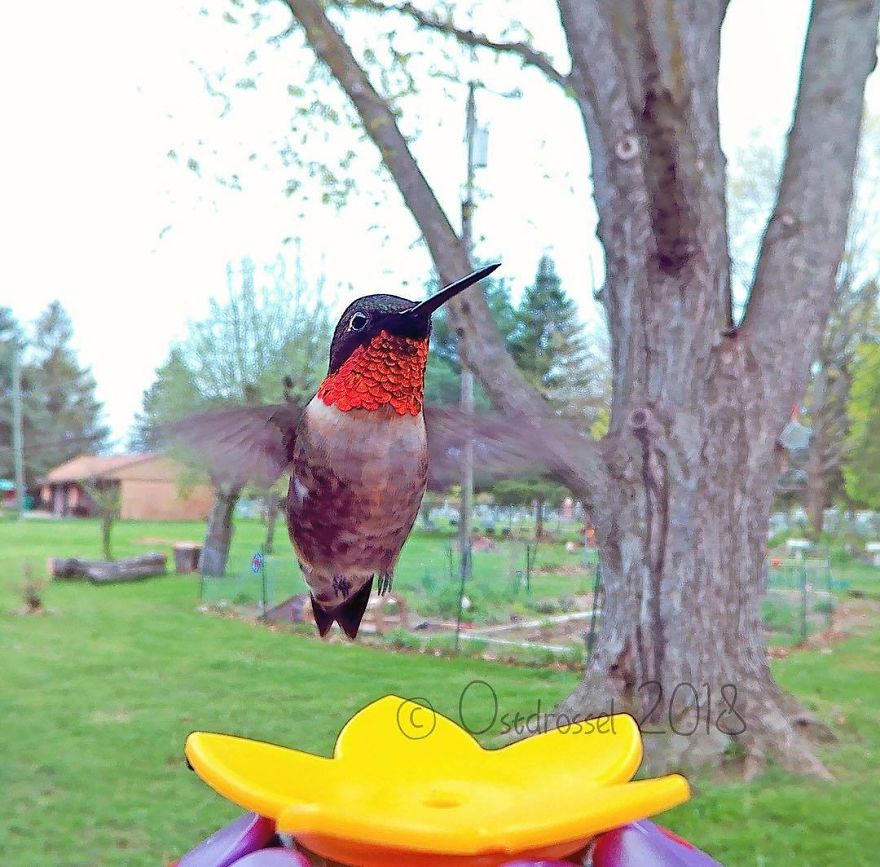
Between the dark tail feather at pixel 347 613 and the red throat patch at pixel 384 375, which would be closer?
the red throat patch at pixel 384 375

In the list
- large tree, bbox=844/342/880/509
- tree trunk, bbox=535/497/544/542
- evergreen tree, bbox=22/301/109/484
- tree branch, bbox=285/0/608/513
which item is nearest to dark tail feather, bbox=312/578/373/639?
tree branch, bbox=285/0/608/513

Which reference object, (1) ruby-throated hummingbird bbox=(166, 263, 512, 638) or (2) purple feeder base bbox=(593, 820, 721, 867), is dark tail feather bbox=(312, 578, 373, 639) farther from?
(2) purple feeder base bbox=(593, 820, 721, 867)

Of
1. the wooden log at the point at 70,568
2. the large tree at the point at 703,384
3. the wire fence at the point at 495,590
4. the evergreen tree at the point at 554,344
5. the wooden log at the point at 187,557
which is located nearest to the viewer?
the evergreen tree at the point at 554,344

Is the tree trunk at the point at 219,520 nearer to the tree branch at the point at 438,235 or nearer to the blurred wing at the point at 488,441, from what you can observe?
the blurred wing at the point at 488,441

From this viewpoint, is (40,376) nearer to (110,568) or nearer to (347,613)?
(110,568)

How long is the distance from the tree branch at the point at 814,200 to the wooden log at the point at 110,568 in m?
7.11

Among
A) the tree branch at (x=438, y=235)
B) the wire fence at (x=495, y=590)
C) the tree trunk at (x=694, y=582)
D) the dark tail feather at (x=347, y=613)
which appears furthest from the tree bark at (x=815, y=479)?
the dark tail feather at (x=347, y=613)

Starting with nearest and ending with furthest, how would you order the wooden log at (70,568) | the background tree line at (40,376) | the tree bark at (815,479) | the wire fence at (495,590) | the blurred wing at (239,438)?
the blurred wing at (239,438) < the wire fence at (495,590) < the background tree line at (40,376) < the wooden log at (70,568) < the tree bark at (815,479)

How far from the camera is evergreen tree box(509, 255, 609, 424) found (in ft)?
5.10

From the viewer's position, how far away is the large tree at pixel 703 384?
2.75 meters

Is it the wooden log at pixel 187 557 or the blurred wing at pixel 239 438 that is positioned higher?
the blurred wing at pixel 239 438

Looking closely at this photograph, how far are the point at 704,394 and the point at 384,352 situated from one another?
2.41m

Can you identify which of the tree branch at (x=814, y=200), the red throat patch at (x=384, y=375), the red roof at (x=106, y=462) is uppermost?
the tree branch at (x=814, y=200)

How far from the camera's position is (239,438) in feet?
2.71
